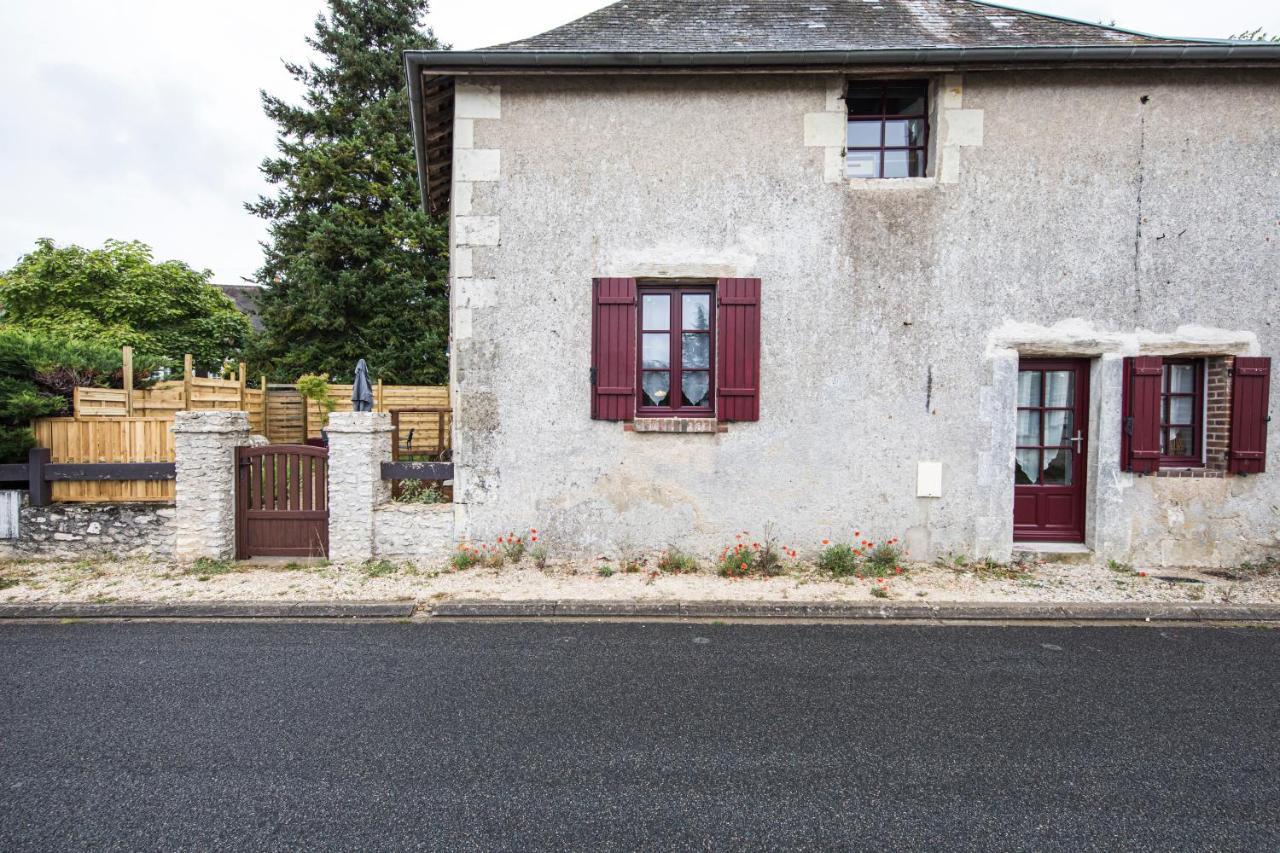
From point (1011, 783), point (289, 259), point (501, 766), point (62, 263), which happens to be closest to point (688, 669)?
point (501, 766)

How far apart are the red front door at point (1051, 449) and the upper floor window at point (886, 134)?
7.89 ft

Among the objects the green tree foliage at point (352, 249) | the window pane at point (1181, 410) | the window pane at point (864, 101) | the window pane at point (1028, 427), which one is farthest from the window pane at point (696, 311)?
the green tree foliage at point (352, 249)

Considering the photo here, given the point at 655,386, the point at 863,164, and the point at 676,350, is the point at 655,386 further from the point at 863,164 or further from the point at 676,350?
the point at 863,164

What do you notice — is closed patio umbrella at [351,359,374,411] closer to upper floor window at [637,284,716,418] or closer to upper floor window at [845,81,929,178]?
upper floor window at [637,284,716,418]

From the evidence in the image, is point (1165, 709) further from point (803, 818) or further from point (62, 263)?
point (62, 263)

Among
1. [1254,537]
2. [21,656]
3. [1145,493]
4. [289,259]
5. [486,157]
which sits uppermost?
[289,259]

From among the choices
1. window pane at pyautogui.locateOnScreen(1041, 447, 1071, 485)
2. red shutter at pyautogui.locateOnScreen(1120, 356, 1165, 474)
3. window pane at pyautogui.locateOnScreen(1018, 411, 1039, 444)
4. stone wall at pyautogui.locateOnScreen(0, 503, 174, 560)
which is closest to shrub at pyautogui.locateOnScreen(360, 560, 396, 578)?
stone wall at pyautogui.locateOnScreen(0, 503, 174, 560)

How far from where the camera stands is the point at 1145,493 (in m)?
6.05

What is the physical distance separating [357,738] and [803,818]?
2076 mm

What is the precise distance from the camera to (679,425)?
6.02 metres

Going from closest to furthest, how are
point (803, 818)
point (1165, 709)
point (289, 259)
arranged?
point (803, 818)
point (1165, 709)
point (289, 259)

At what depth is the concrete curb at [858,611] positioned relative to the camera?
4789 millimetres

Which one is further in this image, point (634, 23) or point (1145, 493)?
point (634, 23)

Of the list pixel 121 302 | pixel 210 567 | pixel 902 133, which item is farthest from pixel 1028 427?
pixel 121 302
